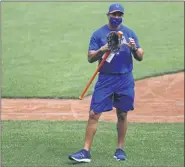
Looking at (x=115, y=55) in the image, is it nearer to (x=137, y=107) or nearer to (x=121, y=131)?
(x=121, y=131)

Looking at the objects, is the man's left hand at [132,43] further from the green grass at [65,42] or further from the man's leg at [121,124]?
the green grass at [65,42]

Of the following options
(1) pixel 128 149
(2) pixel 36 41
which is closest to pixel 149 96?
(1) pixel 128 149

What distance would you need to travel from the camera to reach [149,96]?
13.2 meters

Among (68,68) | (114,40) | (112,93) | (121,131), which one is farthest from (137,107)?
(114,40)

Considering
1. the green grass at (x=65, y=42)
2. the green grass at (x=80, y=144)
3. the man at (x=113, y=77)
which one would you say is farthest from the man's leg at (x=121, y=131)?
the green grass at (x=65, y=42)

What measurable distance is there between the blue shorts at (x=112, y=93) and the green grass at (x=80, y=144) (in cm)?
66

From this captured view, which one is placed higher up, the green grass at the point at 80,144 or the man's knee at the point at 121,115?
the man's knee at the point at 121,115

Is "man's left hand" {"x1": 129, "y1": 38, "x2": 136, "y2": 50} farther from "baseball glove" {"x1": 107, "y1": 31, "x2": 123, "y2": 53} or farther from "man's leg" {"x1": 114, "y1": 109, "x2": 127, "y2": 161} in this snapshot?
"man's leg" {"x1": 114, "y1": 109, "x2": 127, "y2": 161}

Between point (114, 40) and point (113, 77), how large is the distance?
57 centimetres

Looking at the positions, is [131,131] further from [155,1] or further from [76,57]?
[155,1]

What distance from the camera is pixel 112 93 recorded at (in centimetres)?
798

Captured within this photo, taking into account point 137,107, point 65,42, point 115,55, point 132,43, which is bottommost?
point 137,107

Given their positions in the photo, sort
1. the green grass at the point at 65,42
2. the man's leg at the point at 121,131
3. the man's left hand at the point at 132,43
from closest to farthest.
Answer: the man's left hand at the point at 132,43 → the man's leg at the point at 121,131 → the green grass at the point at 65,42

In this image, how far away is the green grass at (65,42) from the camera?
48.0 ft
